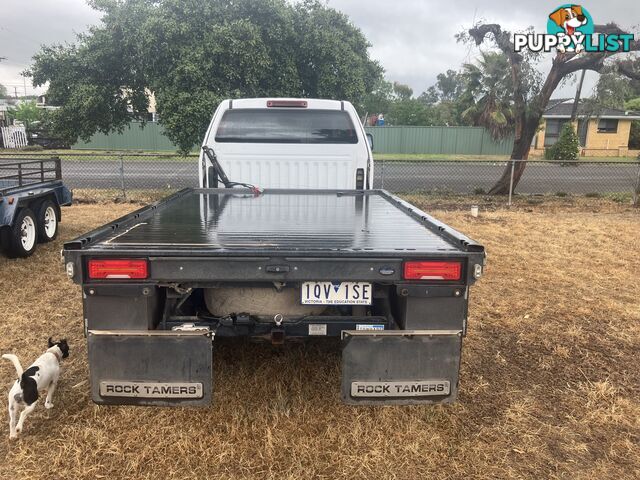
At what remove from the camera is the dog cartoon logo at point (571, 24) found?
13008mm

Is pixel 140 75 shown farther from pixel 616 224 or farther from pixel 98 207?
pixel 616 224

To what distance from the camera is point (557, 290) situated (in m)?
6.05

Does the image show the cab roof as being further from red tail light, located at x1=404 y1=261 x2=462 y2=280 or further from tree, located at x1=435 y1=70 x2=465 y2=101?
tree, located at x1=435 y1=70 x2=465 y2=101

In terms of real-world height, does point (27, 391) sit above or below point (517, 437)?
above

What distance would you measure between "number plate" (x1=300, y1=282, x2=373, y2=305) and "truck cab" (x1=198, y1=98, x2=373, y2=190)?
323 centimetres

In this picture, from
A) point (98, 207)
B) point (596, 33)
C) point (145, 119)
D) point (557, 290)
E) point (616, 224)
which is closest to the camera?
point (557, 290)

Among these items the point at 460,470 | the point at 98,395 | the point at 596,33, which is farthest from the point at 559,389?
the point at 596,33

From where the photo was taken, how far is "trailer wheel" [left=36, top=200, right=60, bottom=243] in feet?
24.8

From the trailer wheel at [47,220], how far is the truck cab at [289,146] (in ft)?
9.87

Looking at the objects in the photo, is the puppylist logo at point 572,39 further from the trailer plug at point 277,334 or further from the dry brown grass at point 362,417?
the trailer plug at point 277,334

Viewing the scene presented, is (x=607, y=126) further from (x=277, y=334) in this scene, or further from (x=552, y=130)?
(x=277, y=334)

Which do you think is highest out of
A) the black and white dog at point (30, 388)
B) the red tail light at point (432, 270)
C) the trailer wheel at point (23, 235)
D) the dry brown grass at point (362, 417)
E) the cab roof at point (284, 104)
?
the cab roof at point (284, 104)

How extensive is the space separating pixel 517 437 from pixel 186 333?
2.05m

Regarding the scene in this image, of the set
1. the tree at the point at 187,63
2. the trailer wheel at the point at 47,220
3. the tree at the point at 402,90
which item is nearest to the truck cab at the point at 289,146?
the trailer wheel at the point at 47,220
